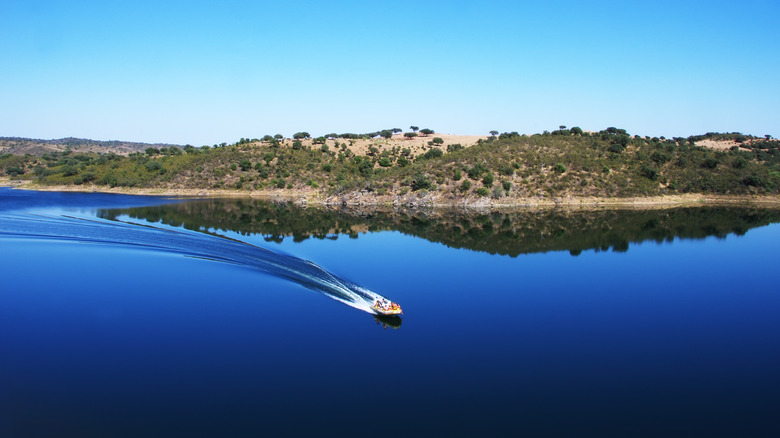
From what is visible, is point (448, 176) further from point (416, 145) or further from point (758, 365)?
point (758, 365)

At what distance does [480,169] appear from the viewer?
265 feet

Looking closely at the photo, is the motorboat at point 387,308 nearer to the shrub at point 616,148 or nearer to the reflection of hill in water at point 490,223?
the reflection of hill in water at point 490,223

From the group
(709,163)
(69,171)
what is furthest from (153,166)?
(709,163)

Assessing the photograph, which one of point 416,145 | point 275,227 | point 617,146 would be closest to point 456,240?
point 275,227

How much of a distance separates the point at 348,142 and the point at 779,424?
362 ft

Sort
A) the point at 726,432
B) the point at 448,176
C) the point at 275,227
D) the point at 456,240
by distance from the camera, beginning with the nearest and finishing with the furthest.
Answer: the point at 726,432 → the point at 456,240 → the point at 275,227 → the point at 448,176

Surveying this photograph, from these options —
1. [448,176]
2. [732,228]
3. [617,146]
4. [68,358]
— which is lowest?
[68,358]

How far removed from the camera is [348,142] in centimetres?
11994

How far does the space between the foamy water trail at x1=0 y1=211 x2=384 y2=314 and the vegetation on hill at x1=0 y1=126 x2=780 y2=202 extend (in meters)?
41.9

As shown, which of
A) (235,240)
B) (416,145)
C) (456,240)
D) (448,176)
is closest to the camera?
(235,240)

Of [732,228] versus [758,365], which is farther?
[732,228]

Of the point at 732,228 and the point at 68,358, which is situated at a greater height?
the point at 732,228

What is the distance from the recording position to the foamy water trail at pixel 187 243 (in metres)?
29.7

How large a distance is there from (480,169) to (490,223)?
2331 cm
